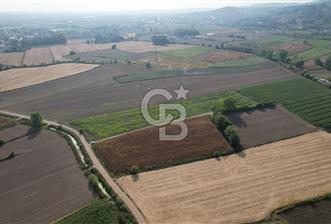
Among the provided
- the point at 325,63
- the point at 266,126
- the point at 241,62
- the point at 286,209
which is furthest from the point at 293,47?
the point at 286,209

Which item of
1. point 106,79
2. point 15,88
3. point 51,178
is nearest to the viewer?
point 51,178

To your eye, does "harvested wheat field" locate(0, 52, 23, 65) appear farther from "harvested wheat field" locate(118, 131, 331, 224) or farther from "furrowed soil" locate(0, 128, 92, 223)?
"harvested wheat field" locate(118, 131, 331, 224)

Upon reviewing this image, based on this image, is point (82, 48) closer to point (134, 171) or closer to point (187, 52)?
point (187, 52)

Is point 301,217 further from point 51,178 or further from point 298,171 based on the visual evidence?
point 51,178

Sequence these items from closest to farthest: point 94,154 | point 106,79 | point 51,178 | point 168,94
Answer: point 51,178 < point 94,154 < point 168,94 < point 106,79

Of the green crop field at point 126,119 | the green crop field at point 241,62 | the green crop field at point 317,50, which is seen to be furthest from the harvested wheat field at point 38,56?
the green crop field at point 317,50

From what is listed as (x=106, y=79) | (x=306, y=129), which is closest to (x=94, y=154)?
(x=306, y=129)

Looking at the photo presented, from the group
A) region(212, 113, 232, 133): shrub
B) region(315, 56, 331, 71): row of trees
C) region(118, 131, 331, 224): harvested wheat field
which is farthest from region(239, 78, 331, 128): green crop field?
region(315, 56, 331, 71): row of trees
